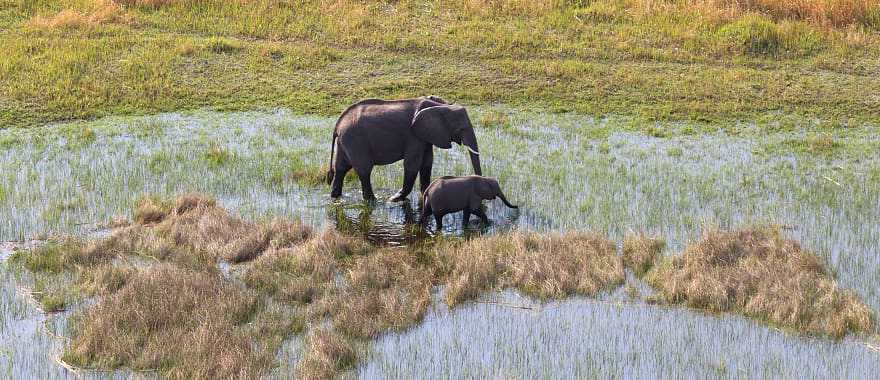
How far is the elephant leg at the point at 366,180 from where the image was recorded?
44.9 ft

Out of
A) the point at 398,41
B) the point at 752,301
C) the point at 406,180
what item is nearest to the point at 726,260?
the point at 752,301

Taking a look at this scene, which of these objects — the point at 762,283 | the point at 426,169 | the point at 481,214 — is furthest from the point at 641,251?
the point at 426,169

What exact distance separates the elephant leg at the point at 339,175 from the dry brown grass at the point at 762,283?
4.82 metres

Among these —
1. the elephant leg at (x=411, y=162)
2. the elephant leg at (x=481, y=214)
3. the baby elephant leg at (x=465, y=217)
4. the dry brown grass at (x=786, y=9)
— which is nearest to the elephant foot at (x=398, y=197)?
the elephant leg at (x=411, y=162)

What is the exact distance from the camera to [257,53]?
850 inches

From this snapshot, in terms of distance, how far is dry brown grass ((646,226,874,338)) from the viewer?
9672mm

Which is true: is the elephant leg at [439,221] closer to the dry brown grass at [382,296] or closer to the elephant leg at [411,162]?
the dry brown grass at [382,296]

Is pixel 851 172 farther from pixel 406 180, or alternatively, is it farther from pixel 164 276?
pixel 164 276

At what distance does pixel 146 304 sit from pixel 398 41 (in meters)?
13.3

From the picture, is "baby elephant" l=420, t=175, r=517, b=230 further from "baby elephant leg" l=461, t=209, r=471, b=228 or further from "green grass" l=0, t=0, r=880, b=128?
"green grass" l=0, t=0, r=880, b=128

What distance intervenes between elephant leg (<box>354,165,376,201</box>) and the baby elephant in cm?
120

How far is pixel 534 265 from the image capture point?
11023mm

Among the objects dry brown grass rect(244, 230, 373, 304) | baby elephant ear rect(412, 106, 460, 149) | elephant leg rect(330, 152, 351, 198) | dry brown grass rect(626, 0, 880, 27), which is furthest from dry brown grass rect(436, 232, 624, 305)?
dry brown grass rect(626, 0, 880, 27)

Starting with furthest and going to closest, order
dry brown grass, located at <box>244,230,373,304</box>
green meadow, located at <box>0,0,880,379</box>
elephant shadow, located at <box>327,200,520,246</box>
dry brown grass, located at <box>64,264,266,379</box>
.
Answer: elephant shadow, located at <box>327,200,520,246</box> < dry brown grass, located at <box>244,230,373,304</box> < green meadow, located at <box>0,0,880,379</box> < dry brown grass, located at <box>64,264,266,379</box>
